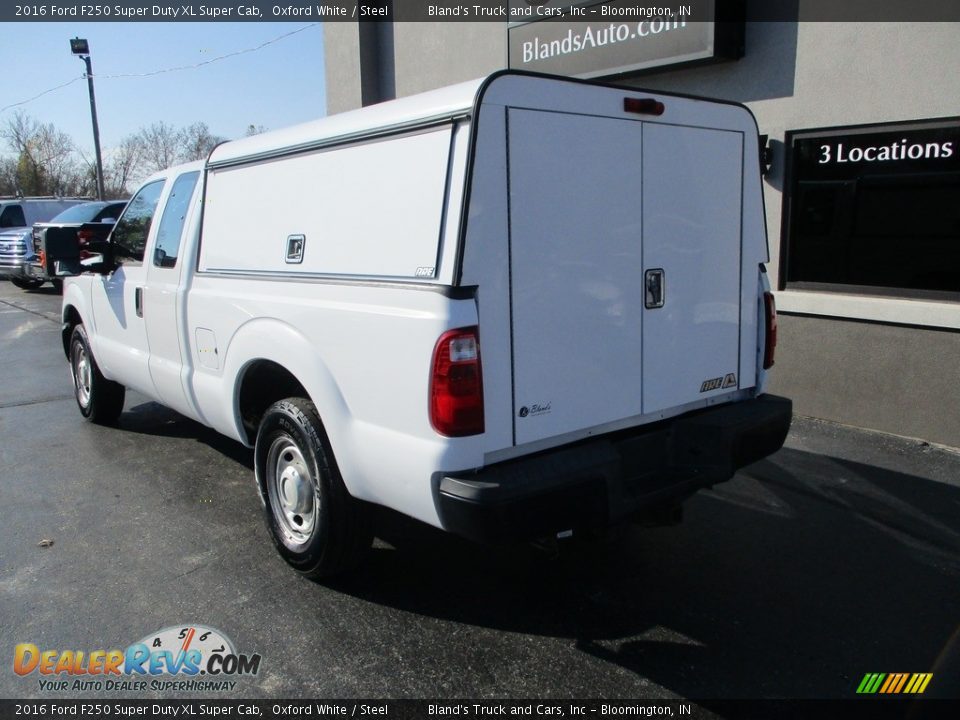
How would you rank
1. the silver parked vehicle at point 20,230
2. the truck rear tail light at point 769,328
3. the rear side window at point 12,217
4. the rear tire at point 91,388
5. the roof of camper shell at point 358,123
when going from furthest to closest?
the rear side window at point 12,217
the silver parked vehicle at point 20,230
the rear tire at point 91,388
the truck rear tail light at point 769,328
the roof of camper shell at point 358,123

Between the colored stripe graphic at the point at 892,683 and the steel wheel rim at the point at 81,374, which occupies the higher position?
the steel wheel rim at the point at 81,374

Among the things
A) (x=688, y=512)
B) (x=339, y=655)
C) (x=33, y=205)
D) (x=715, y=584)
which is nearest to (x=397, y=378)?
(x=339, y=655)

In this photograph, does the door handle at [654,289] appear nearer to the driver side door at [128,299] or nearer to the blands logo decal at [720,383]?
the blands logo decal at [720,383]

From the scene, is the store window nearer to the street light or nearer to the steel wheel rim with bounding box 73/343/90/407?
the steel wheel rim with bounding box 73/343/90/407

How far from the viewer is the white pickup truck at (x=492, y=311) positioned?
2.99 m

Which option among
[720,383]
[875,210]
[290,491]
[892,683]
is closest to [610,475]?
[720,383]

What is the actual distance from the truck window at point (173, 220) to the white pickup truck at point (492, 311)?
50 cm

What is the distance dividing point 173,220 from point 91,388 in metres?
2.34

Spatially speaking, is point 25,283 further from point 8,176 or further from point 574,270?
point 8,176

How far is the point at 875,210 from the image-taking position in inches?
245

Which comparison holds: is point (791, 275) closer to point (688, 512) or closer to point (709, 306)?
point (688, 512)

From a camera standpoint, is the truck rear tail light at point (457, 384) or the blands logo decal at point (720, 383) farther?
the blands logo decal at point (720, 383)

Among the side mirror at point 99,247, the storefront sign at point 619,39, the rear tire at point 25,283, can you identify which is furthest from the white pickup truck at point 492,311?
the rear tire at point 25,283

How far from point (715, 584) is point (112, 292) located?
14.9ft
